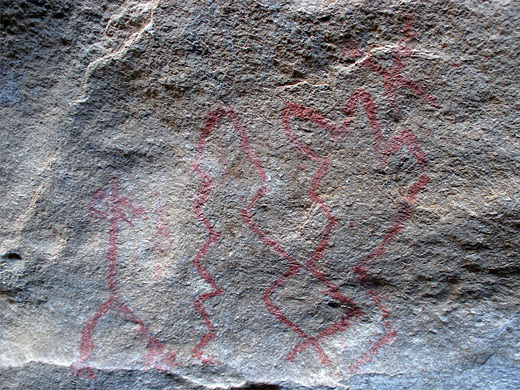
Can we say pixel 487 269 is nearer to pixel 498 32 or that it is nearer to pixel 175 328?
pixel 498 32

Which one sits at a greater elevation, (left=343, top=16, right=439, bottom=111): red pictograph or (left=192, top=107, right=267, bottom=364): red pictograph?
(left=343, top=16, right=439, bottom=111): red pictograph

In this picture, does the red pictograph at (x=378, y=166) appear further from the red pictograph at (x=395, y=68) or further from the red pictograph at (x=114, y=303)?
the red pictograph at (x=114, y=303)

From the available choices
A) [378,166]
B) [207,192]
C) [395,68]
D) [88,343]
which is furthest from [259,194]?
[88,343]

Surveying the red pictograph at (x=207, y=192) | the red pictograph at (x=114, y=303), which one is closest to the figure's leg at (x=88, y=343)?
the red pictograph at (x=114, y=303)

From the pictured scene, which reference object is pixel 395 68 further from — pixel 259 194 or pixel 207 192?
pixel 207 192

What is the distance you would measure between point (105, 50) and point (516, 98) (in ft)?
3.52

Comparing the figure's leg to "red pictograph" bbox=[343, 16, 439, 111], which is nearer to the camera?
"red pictograph" bbox=[343, 16, 439, 111]

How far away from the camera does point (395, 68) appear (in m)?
1.01

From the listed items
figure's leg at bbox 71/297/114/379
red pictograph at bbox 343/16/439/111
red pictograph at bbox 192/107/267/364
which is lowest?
figure's leg at bbox 71/297/114/379

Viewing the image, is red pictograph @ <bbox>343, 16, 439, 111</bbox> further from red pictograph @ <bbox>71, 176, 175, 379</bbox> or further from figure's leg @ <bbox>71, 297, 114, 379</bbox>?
figure's leg @ <bbox>71, 297, 114, 379</bbox>

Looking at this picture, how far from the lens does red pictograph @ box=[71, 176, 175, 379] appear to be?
1158 mm

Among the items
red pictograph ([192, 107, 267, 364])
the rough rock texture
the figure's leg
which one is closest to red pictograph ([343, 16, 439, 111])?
the rough rock texture

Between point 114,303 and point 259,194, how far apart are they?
538 mm

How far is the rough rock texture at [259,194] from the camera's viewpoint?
1.01 meters
